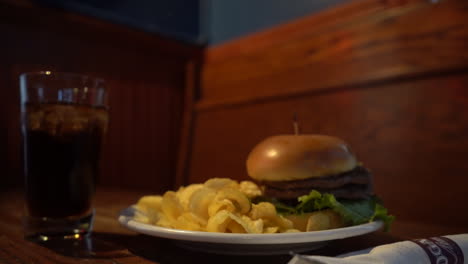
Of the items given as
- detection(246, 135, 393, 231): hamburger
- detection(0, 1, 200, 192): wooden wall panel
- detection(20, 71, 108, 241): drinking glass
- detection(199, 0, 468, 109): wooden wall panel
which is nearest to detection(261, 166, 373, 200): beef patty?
detection(246, 135, 393, 231): hamburger

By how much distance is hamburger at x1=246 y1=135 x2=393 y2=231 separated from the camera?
2.16 ft

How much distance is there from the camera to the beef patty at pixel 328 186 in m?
0.71

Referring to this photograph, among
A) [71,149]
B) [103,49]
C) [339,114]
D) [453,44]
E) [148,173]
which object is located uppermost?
[103,49]

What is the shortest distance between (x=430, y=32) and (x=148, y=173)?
1.73 metres

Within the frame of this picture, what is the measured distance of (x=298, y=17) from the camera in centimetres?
236

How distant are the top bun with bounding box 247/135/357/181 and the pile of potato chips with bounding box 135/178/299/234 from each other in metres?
0.05

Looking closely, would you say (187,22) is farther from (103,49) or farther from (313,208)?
(313,208)

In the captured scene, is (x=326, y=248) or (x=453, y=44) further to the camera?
(x=453, y=44)

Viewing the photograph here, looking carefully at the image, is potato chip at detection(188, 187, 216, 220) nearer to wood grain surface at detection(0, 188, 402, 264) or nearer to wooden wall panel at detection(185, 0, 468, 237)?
wood grain surface at detection(0, 188, 402, 264)

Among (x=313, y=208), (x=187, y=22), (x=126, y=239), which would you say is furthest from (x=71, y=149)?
(x=187, y=22)

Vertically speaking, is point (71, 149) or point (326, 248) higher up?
point (71, 149)

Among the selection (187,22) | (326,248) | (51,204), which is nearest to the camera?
(326,248)

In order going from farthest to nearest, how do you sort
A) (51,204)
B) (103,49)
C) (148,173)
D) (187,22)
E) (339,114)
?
(187,22) → (148,173) → (103,49) → (339,114) → (51,204)

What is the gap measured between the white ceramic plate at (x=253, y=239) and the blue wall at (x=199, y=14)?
5.92 feet
